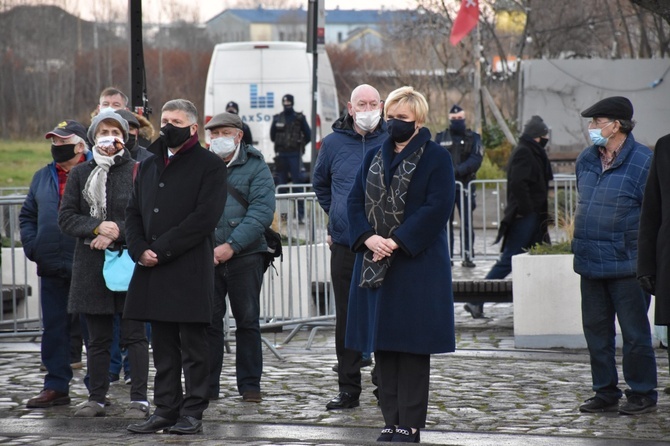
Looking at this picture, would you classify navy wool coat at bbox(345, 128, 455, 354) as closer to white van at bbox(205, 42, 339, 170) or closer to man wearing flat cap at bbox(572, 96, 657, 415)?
man wearing flat cap at bbox(572, 96, 657, 415)

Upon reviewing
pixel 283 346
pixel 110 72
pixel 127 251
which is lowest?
pixel 283 346

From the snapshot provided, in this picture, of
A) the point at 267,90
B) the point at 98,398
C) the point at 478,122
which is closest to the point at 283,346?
the point at 98,398

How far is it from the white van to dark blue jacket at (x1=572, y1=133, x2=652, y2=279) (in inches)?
589

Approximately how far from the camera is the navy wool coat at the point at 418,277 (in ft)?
21.3

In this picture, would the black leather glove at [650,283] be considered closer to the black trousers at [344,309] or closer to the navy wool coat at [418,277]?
the navy wool coat at [418,277]

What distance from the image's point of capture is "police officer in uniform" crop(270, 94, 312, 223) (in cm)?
2184

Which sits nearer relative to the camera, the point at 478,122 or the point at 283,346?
the point at 283,346

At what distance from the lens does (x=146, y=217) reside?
23.4 feet

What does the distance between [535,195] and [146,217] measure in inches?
246

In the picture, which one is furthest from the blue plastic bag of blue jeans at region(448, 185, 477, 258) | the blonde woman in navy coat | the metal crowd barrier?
blue jeans at region(448, 185, 477, 258)

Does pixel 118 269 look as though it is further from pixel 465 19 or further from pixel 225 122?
pixel 465 19

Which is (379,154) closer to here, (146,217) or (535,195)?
(146,217)

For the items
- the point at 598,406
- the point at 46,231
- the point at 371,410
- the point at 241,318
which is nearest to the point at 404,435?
the point at 371,410

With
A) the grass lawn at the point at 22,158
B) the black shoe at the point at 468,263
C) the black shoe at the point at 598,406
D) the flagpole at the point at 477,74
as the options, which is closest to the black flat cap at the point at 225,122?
the black shoe at the point at 598,406
